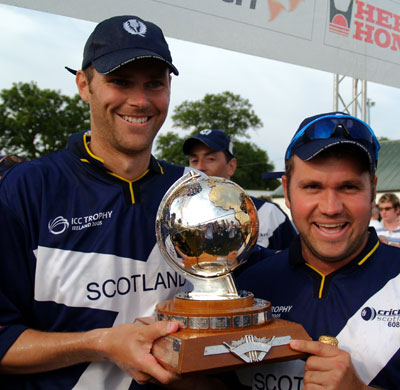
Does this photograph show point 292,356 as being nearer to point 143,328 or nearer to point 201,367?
point 201,367

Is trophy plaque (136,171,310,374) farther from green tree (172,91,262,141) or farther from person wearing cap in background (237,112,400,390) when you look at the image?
green tree (172,91,262,141)

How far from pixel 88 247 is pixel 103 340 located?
0.42 m

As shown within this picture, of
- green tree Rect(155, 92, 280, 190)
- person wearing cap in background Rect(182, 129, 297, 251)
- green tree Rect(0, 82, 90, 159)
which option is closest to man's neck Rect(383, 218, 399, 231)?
person wearing cap in background Rect(182, 129, 297, 251)

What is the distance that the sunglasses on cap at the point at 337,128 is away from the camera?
65.6 inches

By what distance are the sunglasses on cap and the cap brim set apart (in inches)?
26.2

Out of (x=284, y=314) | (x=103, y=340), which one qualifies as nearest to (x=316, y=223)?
(x=284, y=314)

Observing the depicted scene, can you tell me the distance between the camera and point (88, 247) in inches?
66.3

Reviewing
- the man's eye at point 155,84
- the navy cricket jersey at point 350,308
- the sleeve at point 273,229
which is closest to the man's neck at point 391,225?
the sleeve at point 273,229

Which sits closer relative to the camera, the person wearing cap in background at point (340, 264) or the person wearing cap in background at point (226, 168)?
the person wearing cap in background at point (340, 264)

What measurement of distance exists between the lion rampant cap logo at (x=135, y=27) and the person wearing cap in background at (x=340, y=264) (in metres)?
0.79

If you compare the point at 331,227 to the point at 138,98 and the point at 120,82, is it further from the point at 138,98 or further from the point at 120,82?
the point at 120,82

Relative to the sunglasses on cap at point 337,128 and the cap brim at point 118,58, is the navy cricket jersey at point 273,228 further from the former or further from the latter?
the cap brim at point 118,58

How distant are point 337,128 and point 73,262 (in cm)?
117

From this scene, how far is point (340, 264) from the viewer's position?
1.74 m
